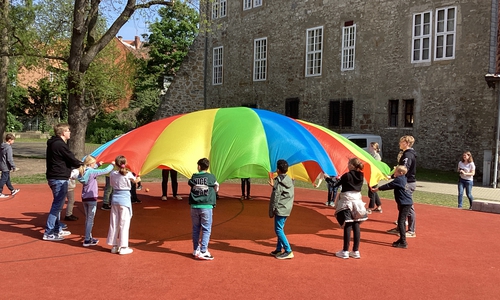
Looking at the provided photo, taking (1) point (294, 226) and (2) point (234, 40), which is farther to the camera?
(2) point (234, 40)

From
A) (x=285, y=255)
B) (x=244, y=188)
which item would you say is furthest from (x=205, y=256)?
(x=244, y=188)

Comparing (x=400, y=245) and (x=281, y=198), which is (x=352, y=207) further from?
(x=400, y=245)

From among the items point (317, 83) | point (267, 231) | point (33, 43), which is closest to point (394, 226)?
point (267, 231)

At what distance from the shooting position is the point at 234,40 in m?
32.4

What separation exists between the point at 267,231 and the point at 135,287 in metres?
3.82

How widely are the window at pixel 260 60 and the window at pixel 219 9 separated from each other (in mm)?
4384

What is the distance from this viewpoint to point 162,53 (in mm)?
43625

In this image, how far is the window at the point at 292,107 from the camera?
28.3 meters

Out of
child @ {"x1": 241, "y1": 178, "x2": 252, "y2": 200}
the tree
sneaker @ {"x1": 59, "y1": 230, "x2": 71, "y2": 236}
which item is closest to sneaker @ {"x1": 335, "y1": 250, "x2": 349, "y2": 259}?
sneaker @ {"x1": 59, "y1": 230, "x2": 71, "y2": 236}

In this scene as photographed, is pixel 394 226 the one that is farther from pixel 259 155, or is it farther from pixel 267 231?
pixel 259 155

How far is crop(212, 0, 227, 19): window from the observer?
33.2 meters

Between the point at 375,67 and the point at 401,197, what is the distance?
1726 cm

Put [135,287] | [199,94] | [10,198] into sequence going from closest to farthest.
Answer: [135,287] < [10,198] < [199,94]

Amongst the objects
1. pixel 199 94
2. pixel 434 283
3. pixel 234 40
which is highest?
pixel 234 40
